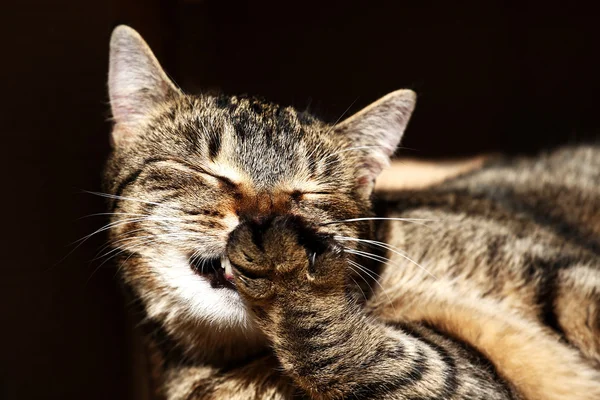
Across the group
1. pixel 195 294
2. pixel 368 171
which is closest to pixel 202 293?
pixel 195 294

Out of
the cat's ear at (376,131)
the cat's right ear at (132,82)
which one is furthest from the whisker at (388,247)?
the cat's right ear at (132,82)

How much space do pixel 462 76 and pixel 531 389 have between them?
1876 mm

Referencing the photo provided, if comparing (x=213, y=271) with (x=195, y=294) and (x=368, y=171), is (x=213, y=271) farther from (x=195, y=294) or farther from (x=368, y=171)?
(x=368, y=171)

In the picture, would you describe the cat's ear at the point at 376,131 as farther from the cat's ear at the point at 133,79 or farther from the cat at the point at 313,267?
the cat's ear at the point at 133,79

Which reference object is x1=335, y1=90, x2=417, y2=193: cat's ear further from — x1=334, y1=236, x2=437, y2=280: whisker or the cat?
x1=334, y1=236, x2=437, y2=280: whisker

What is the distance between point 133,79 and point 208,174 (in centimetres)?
40

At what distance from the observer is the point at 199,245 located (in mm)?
1462

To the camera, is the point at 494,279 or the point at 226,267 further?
the point at 494,279

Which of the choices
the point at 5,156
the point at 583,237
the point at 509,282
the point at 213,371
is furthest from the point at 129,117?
the point at 583,237

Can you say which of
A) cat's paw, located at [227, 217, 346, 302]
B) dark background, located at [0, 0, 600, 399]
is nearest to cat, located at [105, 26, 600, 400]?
cat's paw, located at [227, 217, 346, 302]

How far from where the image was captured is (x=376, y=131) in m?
1.89

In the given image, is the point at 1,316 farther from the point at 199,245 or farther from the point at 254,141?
the point at 254,141

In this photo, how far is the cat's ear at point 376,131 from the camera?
1.84 meters

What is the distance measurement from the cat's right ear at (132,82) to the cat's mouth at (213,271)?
505mm
